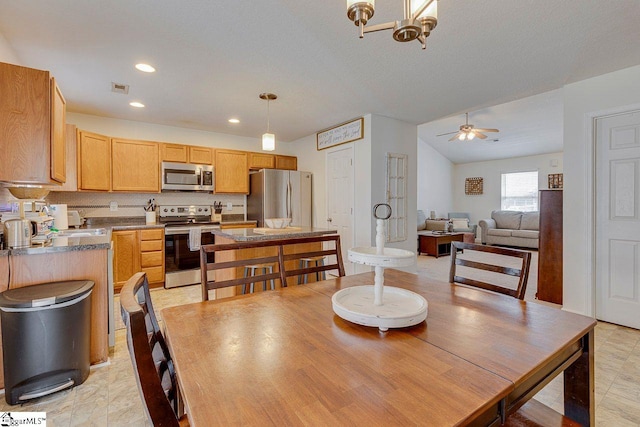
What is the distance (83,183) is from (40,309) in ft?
8.64

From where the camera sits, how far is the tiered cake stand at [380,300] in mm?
998

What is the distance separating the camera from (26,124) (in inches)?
73.5

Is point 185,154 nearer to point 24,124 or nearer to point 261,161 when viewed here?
point 261,161

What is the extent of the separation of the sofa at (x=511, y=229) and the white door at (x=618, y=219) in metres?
4.59

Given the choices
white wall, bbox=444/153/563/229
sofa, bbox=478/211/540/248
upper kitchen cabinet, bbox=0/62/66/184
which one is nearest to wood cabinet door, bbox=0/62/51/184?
upper kitchen cabinet, bbox=0/62/66/184

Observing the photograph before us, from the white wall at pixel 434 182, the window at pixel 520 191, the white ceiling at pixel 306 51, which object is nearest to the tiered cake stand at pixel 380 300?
the white ceiling at pixel 306 51

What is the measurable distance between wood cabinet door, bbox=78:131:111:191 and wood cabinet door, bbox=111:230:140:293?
0.74m

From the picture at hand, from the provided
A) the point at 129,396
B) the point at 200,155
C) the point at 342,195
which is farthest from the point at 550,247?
the point at 200,155

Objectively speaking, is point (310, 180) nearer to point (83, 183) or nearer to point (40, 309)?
point (83, 183)

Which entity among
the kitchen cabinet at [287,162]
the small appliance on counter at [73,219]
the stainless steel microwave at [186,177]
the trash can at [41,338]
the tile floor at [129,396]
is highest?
the kitchen cabinet at [287,162]

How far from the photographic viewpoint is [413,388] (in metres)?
0.71

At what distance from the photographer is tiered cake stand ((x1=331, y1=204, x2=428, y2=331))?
39.3 inches

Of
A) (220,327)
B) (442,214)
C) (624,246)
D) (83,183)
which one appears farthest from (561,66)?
(442,214)

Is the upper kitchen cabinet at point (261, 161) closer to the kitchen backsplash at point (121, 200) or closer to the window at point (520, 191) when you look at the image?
the kitchen backsplash at point (121, 200)
